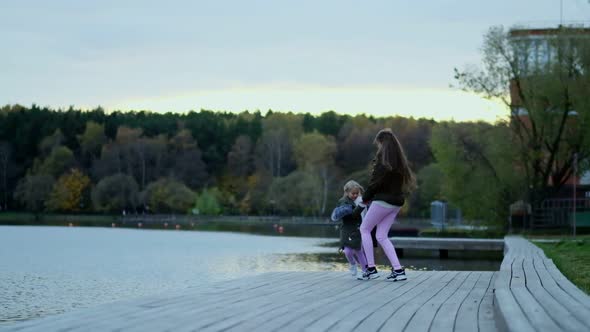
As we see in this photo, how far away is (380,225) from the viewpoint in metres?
11.5

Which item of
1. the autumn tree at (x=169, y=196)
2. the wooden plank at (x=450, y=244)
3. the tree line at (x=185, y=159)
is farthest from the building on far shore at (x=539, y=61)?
the autumn tree at (x=169, y=196)

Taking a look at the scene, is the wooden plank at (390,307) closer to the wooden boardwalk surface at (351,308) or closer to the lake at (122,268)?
the wooden boardwalk surface at (351,308)

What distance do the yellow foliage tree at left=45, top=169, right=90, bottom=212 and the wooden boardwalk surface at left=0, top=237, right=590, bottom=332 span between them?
335 ft

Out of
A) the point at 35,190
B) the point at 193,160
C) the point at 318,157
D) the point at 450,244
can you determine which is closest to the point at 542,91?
the point at 450,244

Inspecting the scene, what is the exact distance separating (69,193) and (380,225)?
102m

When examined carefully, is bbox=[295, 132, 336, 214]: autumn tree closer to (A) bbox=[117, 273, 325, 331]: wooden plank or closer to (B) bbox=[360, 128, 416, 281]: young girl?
(B) bbox=[360, 128, 416, 281]: young girl

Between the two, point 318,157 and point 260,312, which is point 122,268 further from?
point 318,157

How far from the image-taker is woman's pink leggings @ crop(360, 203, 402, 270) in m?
11.3

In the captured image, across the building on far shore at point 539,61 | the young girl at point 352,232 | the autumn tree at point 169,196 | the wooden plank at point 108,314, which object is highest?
the building on far shore at point 539,61

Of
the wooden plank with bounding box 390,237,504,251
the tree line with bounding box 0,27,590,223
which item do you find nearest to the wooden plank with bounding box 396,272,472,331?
the wooden plank with bounding box 390,237,504,251

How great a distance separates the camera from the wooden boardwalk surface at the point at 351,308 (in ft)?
22.8

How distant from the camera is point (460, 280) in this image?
12.2m

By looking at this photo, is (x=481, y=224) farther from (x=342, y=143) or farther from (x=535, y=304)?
(x=342, y=143)

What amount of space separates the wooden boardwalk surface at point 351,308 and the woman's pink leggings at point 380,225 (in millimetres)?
438
